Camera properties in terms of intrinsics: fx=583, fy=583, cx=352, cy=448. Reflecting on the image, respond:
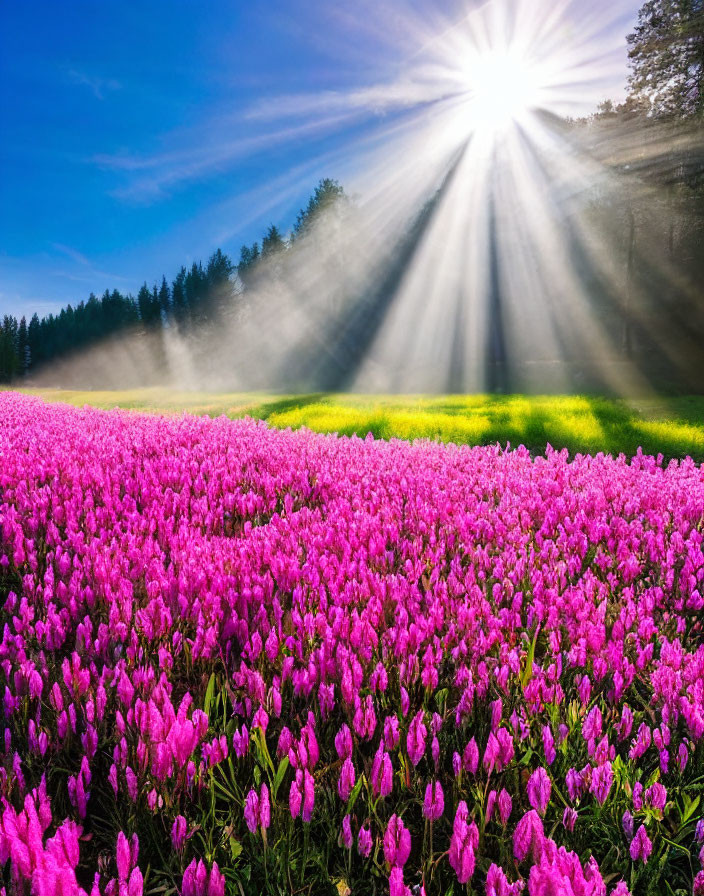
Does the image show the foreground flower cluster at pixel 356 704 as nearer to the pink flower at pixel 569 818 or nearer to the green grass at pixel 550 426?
the pink flower at pixel 569 818

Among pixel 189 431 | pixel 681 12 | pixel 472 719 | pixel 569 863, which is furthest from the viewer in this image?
pixel 681 12

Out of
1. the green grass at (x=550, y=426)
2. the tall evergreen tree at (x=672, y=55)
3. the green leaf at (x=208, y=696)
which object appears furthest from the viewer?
the tall evergreen tree at (x=672, y=55)

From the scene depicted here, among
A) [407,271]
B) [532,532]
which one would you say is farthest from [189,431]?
[407,271]

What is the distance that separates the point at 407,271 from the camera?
55.7 meters

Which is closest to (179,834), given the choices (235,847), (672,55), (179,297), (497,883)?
(235,847)

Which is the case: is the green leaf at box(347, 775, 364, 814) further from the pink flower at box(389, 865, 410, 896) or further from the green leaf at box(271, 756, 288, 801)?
the pink flower at box(389, 865, 410, 896)

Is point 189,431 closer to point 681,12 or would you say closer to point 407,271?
point 681,12

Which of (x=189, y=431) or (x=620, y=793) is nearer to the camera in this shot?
(x=620, y=793)

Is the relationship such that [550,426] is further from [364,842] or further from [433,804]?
[364,842]

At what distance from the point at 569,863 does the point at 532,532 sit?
8.56 ft

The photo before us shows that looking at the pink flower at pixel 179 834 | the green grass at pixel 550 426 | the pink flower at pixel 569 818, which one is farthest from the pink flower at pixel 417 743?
the green grass at pixel 550 426

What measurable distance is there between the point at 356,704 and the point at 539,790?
62 centimetres

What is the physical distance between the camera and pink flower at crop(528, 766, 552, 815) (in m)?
1.53

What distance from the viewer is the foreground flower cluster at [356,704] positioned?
146 cm
